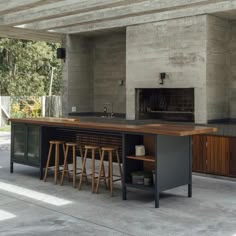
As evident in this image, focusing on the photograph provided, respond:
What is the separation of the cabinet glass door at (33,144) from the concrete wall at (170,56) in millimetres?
2621

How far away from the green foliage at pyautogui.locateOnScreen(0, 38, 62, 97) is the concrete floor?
14.0 meters

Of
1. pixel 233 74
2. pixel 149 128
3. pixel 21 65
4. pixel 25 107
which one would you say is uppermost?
pixel 21 65

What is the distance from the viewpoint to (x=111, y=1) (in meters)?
6.76

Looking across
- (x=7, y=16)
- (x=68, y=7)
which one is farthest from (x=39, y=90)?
(x=68, y=7)

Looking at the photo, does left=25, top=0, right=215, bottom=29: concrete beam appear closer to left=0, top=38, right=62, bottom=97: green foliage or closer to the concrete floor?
the concrete floor

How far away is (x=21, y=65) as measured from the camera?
66.1 feet

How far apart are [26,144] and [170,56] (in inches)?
132

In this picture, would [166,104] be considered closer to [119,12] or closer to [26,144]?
[119,12]

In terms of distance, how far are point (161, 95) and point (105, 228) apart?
515 centimetres

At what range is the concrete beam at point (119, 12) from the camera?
7014 millimetres

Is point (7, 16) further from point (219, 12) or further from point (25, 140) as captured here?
point (219, 12)

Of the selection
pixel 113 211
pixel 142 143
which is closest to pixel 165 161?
pixel 142 143

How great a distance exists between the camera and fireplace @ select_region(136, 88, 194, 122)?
28.0 ft

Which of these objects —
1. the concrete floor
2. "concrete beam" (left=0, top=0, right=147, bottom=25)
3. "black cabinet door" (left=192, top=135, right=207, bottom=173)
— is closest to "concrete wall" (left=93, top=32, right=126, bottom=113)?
"concrete beam" (left=0, top=0, right=147, bottom=25)
